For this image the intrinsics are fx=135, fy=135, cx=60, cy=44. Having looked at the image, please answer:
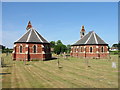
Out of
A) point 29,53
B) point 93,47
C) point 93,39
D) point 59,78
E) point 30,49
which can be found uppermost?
point 93,39

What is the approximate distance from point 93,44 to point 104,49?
17.0 feet

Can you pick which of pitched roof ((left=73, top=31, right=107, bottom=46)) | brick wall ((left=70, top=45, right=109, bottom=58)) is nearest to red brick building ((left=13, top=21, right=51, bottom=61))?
brick wall ((left=70, top=45, right=109, bottom=58))

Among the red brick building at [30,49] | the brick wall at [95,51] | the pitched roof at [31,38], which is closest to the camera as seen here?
the red brick building at [30,49]

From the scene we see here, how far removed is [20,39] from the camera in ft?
144

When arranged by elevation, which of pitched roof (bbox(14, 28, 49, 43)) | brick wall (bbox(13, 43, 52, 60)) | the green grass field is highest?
pitched roof (bbox(14, 28, 49, 43))

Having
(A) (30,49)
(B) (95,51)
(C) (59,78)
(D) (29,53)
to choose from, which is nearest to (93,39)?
(B) (95,51)

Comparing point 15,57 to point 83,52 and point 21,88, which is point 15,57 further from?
point 21,88

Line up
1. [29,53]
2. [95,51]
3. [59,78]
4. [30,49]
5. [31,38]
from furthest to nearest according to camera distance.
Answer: [95,51]
[31,38]
[30,49]
[29,53]
[59,78]

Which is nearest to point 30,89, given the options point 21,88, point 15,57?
point 21,88

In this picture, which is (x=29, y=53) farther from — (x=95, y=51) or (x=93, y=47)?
(x=95, y=51)

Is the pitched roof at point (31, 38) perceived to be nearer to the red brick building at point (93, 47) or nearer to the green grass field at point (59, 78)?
the red brick building at point (93, 47)

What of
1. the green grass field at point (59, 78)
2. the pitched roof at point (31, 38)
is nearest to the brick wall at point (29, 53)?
the pitched roof at point (31, 38)

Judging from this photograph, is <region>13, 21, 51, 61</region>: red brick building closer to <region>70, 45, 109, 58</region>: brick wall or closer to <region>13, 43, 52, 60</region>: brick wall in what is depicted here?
<region>13, 43, 52, 60</region>: brick wall

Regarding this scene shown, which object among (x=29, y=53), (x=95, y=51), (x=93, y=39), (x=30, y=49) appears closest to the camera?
(x=29, y=53)
